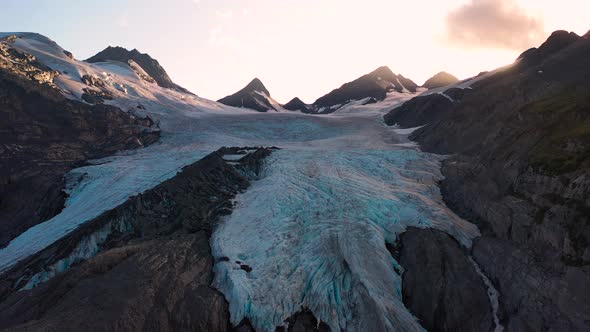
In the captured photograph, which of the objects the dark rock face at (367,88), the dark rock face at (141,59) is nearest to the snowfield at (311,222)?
the dark rock face at (141,59)

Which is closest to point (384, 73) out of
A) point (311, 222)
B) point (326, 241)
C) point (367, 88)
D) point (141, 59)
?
point (367, 88)

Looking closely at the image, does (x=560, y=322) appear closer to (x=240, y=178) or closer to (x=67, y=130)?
(x=240, y=178)

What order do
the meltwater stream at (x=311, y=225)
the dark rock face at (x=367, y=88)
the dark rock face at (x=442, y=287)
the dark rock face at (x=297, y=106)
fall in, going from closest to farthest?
the dark rock face at (x=442, y=287)
the meltwater stream at (x=311, y=225)
the dark rock face at (x=367, y=88)
the dark rock face at (x=297, y=106)

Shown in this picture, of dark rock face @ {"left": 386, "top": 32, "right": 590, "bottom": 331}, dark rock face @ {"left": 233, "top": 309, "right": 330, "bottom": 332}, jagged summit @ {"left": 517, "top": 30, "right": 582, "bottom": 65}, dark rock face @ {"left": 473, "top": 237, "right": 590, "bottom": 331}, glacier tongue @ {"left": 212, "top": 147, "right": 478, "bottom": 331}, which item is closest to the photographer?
dark rock face @ {"left": 473, "top": 237, "right": 590, "bottom": 331}

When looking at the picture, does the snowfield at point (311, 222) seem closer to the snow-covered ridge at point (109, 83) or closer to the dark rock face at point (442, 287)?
the dark rock face at point (442, 287)

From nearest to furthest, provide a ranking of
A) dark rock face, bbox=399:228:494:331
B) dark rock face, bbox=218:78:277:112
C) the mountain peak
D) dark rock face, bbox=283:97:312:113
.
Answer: dark rock face, bbox=399:228:494:331 → dark rock face, bbox=218:78:277:112 → dark rock face, bbox=283:97:312:113 → the mountain peak

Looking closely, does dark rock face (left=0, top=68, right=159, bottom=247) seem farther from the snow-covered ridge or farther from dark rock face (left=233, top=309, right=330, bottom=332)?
dark rock face (left=233, top=309, right=330, bottom=332)

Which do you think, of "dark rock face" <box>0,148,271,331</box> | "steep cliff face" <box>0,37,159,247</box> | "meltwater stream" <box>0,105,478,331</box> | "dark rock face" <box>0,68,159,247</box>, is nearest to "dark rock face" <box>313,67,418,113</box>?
"steep cliff face" <box>0,37,159,247</box>
